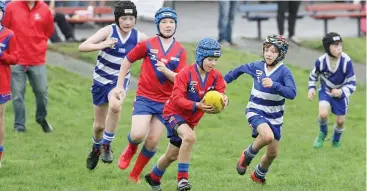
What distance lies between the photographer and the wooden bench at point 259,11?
2504cm

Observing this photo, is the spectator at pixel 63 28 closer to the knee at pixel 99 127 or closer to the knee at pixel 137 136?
the knee at pixel 99 127

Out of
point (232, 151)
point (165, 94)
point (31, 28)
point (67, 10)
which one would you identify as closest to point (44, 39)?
point (31, 28)

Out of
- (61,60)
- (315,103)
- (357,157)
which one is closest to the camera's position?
(357,157)

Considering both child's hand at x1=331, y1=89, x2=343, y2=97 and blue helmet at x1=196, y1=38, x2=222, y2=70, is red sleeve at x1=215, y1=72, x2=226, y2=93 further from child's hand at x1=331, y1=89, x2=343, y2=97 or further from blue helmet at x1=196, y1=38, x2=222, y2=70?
child's hand at x1=331, y1=89, x2=343, y2=97

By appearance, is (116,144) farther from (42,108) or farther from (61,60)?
(61,60)

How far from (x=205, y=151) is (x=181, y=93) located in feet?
13.7

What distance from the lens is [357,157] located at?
47.1 ft

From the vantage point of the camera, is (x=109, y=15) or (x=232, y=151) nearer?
(x=232, y=151)

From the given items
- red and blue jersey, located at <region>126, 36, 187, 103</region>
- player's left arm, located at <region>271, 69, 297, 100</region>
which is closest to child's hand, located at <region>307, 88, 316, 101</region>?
player's left arm, located at <region>271, 69, 297, 100</region>

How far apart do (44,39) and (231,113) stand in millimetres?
4144

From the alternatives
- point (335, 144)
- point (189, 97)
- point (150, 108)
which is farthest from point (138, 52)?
point (335, 144)

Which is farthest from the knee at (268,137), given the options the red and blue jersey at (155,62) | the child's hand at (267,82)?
the red and blue jersey at (155,62)

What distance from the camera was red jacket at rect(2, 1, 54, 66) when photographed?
51.7ft

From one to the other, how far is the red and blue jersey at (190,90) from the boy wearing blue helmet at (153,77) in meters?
0.60
